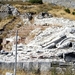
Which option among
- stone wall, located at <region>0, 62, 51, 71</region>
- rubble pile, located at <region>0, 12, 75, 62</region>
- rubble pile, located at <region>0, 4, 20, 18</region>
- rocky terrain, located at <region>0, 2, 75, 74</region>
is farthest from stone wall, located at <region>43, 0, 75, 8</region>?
stone wall, located at <region>0, 62, 51, 71</region>

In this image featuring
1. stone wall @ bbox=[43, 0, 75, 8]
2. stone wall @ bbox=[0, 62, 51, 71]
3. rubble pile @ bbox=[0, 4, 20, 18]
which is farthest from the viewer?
stone wall @ bbox=[43, 0, 75, 8]

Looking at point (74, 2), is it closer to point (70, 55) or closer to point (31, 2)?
point (31, 2)

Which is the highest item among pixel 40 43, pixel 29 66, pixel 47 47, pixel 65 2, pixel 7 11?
pixel 47 47

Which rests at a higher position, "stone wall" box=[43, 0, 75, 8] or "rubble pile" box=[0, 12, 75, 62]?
"rubble pile" box=[0, 12, 75, 62]

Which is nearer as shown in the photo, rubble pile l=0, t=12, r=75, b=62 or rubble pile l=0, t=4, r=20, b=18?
rubble pile l=0, t=12, r=75, b=62

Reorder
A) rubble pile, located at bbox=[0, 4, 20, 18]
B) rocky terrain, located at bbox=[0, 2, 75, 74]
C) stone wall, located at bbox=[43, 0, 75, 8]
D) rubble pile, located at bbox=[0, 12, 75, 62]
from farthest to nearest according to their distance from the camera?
stone wall, located at bbox=[43, 0, 75, 8], rubble pile, located at bbox=[0, 4, 20, 18], rubble pile, located at bbox=[0, 12, 75, 62], rocky terrain, located at bbox=[0, 2, 75, 74]

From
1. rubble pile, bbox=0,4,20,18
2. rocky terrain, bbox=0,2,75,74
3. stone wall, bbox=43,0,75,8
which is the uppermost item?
rocky terrain, bbox=0,2,75,74

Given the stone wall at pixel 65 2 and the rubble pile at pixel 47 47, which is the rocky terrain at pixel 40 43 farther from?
the stone wall at pixel 65 2

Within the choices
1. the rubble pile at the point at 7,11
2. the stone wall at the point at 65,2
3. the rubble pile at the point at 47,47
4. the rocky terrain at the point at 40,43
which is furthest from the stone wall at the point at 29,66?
the stone wall at the point at 65,2

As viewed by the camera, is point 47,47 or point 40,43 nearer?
point 47,47

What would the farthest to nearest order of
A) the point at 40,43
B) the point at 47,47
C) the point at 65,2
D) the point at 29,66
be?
the point at 65,2
the point at 40,43
the point at 47,47
the point at 29,66

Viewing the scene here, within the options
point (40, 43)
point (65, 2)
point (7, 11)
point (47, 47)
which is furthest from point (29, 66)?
point (65, 2)

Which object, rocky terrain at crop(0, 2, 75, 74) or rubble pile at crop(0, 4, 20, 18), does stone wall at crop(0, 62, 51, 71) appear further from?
rubble pile at crop(0, 4, 20, 18)

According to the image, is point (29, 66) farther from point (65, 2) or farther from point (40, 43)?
point (65, 2)
